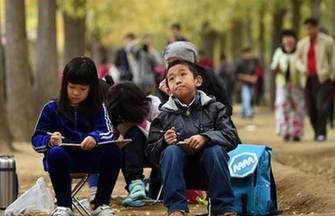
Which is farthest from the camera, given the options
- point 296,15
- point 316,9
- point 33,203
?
point 296,15

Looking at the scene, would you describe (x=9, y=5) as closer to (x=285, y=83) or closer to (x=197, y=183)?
(x=285, y=83)

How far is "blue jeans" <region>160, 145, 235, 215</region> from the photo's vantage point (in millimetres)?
7586

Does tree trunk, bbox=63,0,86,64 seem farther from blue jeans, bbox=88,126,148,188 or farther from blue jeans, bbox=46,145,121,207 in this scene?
blue jeans, bbox=46,145,121,207

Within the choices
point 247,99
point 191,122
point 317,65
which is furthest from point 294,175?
point 247,99

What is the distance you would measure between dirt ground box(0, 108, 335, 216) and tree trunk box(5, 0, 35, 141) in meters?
1.26

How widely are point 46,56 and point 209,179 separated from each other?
473 inches

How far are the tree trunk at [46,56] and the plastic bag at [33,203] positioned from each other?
1032cm

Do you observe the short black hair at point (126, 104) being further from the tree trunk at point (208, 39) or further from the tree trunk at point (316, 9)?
the tree trunk at point (208, 39)

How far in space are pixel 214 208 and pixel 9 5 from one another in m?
9.78

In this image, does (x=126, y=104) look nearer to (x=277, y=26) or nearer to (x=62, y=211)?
(x=62, y=211)

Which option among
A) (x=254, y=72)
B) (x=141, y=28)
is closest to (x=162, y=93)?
(x=254, y=72)

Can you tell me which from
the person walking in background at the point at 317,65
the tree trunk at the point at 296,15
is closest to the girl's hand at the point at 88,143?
the person walking in background at the point at 317,65

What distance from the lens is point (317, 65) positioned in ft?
57.0

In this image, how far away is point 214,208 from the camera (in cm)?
766
